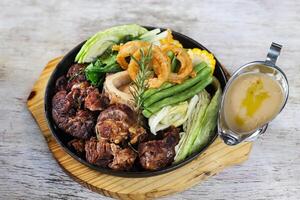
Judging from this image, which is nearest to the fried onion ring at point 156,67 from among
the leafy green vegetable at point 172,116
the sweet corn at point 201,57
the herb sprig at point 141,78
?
the herb sprig at point 141,78

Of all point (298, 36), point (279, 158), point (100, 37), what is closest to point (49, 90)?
point (100, 37)

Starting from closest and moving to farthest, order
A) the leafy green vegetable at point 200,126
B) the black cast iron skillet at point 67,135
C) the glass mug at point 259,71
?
the black cast iron skillet at point 67,135
the leafy green vegetable at point 200,126
the glass mug at point 259,71

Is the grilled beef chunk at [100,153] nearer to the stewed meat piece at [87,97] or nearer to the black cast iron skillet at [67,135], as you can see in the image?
the black cast iron skillet at [67,135]

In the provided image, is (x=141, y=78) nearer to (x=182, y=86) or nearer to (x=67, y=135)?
(x=182, y=86)

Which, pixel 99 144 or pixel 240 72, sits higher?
pixel 240 72

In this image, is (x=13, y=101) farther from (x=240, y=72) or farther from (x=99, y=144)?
(x=240, y=72)

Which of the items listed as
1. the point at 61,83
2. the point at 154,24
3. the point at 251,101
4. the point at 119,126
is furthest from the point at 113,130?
the point at 154,24
